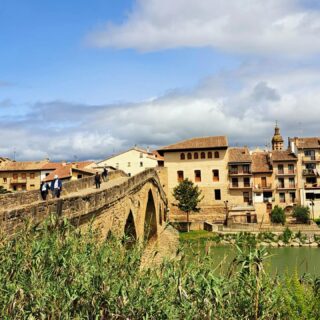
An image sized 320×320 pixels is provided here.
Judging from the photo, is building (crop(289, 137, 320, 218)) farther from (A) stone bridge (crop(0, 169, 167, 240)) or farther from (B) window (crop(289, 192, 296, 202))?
(A) stone bridge (crop(0, 169, 167, 240))

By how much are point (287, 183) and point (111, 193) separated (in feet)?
136

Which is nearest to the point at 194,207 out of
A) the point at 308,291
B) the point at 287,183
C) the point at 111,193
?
the point at 287,183

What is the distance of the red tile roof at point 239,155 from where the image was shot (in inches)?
2111

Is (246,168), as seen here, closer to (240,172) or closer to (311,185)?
(240,172)

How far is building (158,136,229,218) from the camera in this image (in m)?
53.7

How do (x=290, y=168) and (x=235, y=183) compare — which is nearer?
(x=235, y=183)

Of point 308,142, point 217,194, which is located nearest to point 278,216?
point 217,194

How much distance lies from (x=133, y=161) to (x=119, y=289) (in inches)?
2147

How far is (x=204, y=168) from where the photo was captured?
5434 centimetres

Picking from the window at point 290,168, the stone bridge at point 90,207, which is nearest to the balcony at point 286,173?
the window at point 290,168

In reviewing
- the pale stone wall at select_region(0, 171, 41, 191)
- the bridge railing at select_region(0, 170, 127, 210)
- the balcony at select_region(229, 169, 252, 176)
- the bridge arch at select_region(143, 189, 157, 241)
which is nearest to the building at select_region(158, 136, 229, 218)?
the balcony at select_region(229, 169, 252, 176)

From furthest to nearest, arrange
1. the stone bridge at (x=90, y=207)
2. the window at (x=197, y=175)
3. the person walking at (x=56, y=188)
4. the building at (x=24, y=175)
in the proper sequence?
the building at (x=24, y=175), the window at (x=197, y=175), the person walking at (x=56, y=188), the stone bridge at (x=90, y=207)

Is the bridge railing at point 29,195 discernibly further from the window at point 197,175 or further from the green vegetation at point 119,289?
the window at point 197,175

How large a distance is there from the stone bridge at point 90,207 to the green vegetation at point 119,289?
1.23 m
